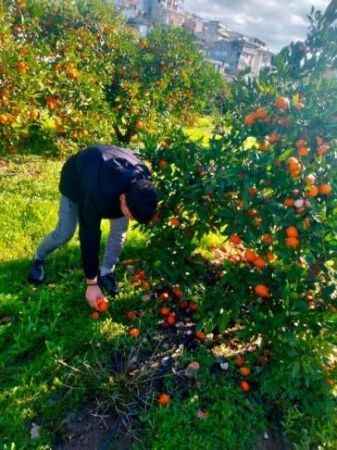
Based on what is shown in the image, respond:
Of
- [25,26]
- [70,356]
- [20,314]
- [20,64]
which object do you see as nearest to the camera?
[70,356]

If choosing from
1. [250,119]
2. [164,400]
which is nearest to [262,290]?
[164,400]

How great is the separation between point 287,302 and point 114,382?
1264 millimetres

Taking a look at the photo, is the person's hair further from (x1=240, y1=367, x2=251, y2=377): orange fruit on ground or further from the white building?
the white building

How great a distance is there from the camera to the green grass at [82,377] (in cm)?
262

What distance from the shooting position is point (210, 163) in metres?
3.16

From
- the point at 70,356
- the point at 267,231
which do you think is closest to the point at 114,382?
the point at 70,356

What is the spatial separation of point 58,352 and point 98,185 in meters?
1.30

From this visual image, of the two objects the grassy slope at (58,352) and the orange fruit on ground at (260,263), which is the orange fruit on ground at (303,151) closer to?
the orange fruit on ground at (260,263)

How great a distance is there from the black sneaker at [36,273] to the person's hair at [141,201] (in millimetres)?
1600

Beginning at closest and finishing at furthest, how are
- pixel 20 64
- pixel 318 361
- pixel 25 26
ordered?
pixel 318 361
pixel 20 64
pixel 25 26

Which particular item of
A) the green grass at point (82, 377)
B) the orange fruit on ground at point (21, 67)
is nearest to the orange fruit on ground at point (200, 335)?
the green grass at point (82, 377)

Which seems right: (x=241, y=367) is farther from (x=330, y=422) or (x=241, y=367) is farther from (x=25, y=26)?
(x=25, y=26)

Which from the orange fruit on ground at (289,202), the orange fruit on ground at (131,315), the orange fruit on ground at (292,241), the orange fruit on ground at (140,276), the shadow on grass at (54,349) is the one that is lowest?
the shadow on grass at (54,349)

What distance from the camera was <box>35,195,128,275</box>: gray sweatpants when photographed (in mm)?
3467
